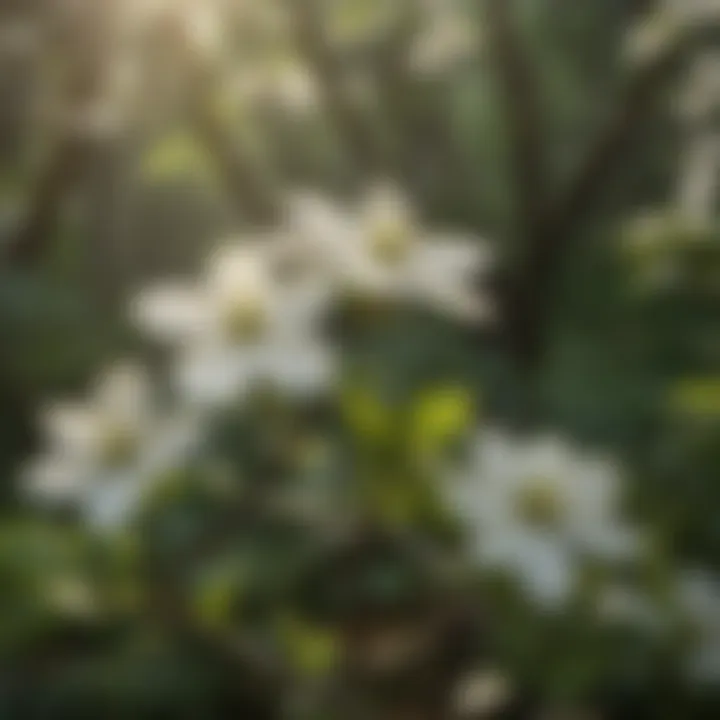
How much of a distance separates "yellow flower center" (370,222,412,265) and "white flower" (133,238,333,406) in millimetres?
29

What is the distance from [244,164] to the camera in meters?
0.50

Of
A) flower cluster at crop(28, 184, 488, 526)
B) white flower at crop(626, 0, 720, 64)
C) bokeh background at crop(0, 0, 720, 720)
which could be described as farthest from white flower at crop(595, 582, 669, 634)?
white flower at crop(626, 0, 720, 64)

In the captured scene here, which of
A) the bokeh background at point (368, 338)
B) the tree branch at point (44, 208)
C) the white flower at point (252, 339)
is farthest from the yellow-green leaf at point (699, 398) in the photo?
the tree branch at point (44, 208)

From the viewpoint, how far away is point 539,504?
16.0 inches

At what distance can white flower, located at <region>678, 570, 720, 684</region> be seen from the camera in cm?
39

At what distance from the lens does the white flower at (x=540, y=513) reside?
0.38 m

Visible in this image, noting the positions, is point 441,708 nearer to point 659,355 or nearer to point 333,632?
point 333,632

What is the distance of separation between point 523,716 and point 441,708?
1.1 inches

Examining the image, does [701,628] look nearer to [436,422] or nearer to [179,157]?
[436,422]

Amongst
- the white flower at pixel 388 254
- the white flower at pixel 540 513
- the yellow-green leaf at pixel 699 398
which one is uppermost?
the white flower at pixel 388 254

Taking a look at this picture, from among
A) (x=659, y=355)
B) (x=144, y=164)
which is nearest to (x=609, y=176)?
(x=659, y=355)

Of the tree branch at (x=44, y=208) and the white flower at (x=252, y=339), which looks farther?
the tree branch at (x=44, y=208)

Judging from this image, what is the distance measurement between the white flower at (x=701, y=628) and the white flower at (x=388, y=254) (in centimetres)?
12

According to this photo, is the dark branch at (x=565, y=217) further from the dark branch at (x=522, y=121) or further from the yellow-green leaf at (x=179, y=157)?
the yellow-green leaf at (x=179, y=157)
